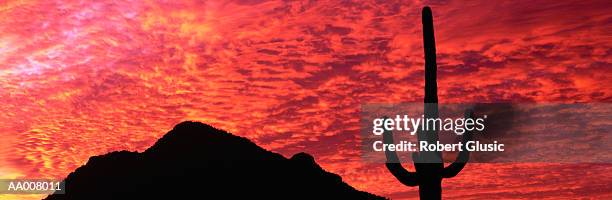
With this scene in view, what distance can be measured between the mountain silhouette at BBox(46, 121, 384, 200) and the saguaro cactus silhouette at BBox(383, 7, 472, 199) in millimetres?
18152

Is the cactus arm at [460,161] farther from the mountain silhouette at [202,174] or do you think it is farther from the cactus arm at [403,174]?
the mountain silhouette at [202,174]

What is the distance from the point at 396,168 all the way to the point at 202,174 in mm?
21140

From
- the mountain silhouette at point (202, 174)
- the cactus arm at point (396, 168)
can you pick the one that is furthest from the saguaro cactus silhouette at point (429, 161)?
the mountain silhouette at point (202, 174)

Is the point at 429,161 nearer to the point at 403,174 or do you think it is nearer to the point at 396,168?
the point at 403,174

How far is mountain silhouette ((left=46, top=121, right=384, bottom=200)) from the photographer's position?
30.0 meters

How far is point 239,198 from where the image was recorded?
29031 mm

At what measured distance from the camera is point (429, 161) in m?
11.7

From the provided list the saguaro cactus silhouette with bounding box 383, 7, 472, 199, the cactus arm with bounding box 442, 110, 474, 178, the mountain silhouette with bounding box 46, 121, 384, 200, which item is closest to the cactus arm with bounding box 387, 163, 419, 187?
the saguaro cactus silhouette with bounding box 383, 7, 472, 199

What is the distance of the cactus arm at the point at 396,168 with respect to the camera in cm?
1136

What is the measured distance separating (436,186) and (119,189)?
21744mm

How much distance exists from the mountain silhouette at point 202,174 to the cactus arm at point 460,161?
60.4 feet

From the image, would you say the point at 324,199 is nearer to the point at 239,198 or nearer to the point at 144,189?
the point at 239,198

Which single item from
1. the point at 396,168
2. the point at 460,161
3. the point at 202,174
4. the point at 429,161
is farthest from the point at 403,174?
the point at 202,174

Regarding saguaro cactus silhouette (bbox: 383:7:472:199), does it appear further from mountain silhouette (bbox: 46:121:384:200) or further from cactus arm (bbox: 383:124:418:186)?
mountain silhouette (bbox: 46:121:384:200)
